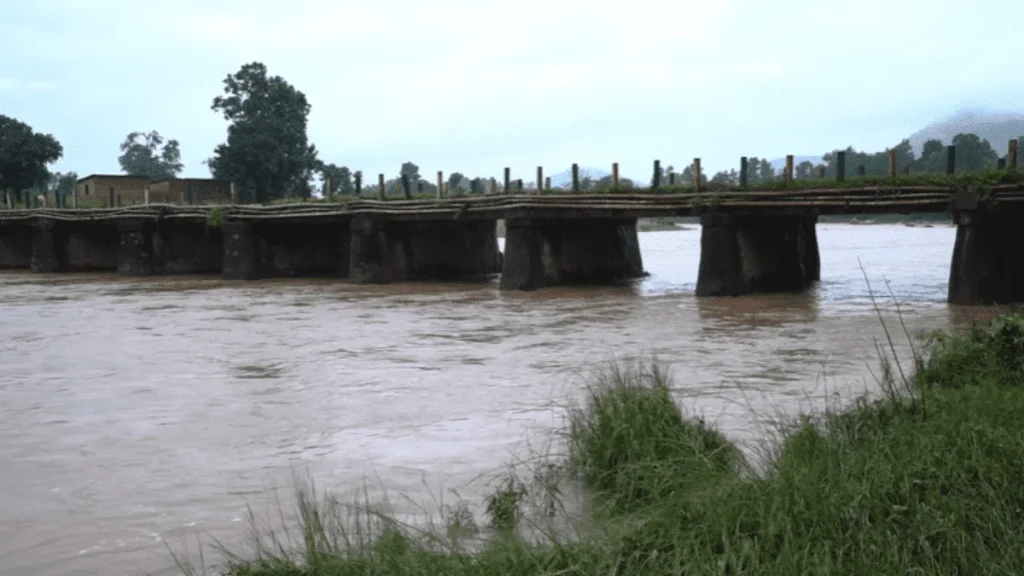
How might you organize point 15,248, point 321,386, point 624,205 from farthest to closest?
point 15,248 → point 624,205 → point 321,386

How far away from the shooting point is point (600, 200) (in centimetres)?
2016

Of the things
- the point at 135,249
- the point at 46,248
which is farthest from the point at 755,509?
the point at 46,248

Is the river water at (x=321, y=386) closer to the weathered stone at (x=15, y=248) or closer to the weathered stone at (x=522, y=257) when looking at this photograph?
the weathered stone at (x=522, y=257)

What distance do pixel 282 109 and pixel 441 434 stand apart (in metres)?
48.5

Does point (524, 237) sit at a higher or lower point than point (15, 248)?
higher

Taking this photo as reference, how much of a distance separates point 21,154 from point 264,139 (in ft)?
46.7

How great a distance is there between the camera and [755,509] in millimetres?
4336

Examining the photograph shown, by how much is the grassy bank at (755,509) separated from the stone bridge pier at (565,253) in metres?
14.8

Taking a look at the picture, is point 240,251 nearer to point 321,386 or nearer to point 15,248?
point 15,248

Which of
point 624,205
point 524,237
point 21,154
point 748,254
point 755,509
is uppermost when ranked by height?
point 21,154

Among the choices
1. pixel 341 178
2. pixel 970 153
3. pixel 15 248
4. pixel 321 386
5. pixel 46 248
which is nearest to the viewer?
pixel 321 386

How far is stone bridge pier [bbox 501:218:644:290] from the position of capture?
20.8 metres

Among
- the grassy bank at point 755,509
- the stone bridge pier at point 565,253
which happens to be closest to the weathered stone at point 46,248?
the stone bridge pier at point 565,253

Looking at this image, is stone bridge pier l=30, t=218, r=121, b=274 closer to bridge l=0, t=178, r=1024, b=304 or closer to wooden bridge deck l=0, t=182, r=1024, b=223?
bridge l=0, t=178, r=1024, b=304
